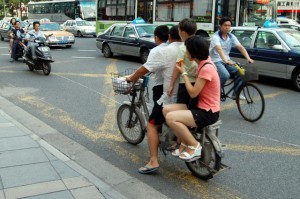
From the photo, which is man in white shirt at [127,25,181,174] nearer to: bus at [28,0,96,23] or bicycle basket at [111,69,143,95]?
bicycle basket at [111,69,143,95]

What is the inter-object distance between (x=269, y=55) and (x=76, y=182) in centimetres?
759

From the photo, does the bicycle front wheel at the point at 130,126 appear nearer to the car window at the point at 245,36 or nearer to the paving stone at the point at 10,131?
the paving stone at the point at 10,131

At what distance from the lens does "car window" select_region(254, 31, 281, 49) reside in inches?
397

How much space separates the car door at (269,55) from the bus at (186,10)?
447cm

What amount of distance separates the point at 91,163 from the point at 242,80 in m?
3.28

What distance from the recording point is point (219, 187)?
4113 millimetres

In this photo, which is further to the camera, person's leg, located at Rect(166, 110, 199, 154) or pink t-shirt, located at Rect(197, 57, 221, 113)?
person's leg, located at Rect(166, 110, 199, 154)

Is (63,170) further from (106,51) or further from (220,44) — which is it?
(106,51)

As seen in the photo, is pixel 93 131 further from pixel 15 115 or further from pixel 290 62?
pixel 290 62

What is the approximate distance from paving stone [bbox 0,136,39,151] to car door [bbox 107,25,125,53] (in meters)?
10.4

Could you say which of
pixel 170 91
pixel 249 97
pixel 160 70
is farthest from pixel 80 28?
pixel 170 91

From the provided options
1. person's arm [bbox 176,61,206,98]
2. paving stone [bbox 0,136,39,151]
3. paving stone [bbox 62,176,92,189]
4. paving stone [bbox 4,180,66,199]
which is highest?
person's arm [bbox 176,61,206,98]

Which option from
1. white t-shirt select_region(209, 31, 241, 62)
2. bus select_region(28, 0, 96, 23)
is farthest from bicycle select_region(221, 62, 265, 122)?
bus select_region(28, 0, 96, 23)

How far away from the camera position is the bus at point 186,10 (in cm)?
1467
